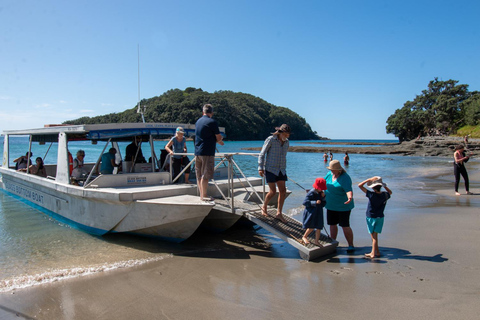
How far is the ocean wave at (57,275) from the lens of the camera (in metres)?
5.52

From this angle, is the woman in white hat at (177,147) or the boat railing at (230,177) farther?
the woman in white hat at (177,147)

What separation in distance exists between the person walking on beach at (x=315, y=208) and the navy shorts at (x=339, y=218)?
46cm

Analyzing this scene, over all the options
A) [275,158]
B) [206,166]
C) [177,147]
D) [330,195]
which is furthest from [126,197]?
[330,195]

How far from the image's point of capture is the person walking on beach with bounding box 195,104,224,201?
6652 millimetres

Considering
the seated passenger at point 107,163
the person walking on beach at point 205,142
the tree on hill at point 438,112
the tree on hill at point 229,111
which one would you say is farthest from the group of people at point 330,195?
the tree on hill at point 229,111

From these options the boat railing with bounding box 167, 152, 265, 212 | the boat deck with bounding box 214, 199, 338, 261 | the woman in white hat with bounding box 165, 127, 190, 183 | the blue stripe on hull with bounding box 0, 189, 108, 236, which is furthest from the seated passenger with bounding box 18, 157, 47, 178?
the boat deck with bounding box 214, 199, 338, 261

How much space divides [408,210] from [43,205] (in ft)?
34.9

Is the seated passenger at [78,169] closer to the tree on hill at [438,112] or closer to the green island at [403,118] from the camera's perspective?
the green island at [403,118]

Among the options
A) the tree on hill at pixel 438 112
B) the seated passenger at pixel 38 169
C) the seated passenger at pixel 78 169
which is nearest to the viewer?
the seated passenger at pixel 78 169

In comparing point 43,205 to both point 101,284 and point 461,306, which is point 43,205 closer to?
point 101,284

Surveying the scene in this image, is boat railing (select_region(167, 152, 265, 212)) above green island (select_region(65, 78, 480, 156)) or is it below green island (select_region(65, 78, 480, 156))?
below

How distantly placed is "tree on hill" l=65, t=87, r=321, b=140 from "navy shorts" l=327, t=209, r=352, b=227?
215 feet

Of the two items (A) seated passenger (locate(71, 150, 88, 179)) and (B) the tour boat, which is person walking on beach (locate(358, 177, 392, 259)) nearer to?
(B) the tour boat

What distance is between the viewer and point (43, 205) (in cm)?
1015
